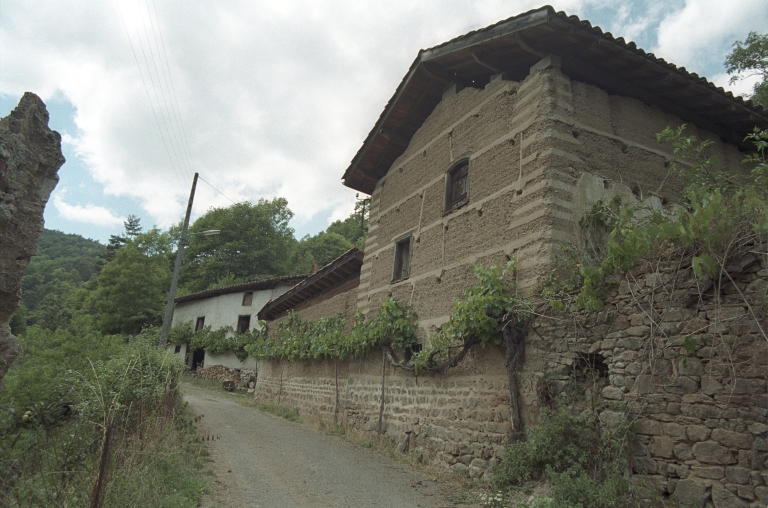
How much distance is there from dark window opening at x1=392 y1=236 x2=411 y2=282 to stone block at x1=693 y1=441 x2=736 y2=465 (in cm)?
675

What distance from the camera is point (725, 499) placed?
4.27 meters

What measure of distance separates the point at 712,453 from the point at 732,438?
231 millimetres

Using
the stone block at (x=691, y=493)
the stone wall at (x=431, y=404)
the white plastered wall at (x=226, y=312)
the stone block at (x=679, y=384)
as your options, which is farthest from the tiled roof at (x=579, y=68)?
the white plastered wall at (x=226, y=312)

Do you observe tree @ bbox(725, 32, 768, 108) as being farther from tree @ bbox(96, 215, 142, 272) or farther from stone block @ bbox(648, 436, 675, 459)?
tree @ bbox(96, 215, 142, 272)

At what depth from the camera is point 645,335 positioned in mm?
5254

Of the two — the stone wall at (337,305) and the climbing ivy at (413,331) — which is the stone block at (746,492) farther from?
the stone wall at (337,305)

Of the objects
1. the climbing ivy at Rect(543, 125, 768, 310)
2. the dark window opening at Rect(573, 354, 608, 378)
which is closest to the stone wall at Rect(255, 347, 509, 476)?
the dark window opening at Rect(573, 354, 608, 378)

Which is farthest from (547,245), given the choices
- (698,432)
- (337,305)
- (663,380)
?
(337,305)

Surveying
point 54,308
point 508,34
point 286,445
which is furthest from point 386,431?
point 54,308

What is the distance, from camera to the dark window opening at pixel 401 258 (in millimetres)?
10797

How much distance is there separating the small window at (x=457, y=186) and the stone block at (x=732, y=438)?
557 cm

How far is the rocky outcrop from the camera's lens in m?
2.77

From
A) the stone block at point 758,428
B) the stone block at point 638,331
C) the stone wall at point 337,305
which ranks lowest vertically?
the stone block at point 758,428

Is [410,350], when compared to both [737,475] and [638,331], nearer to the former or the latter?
[638,331]
